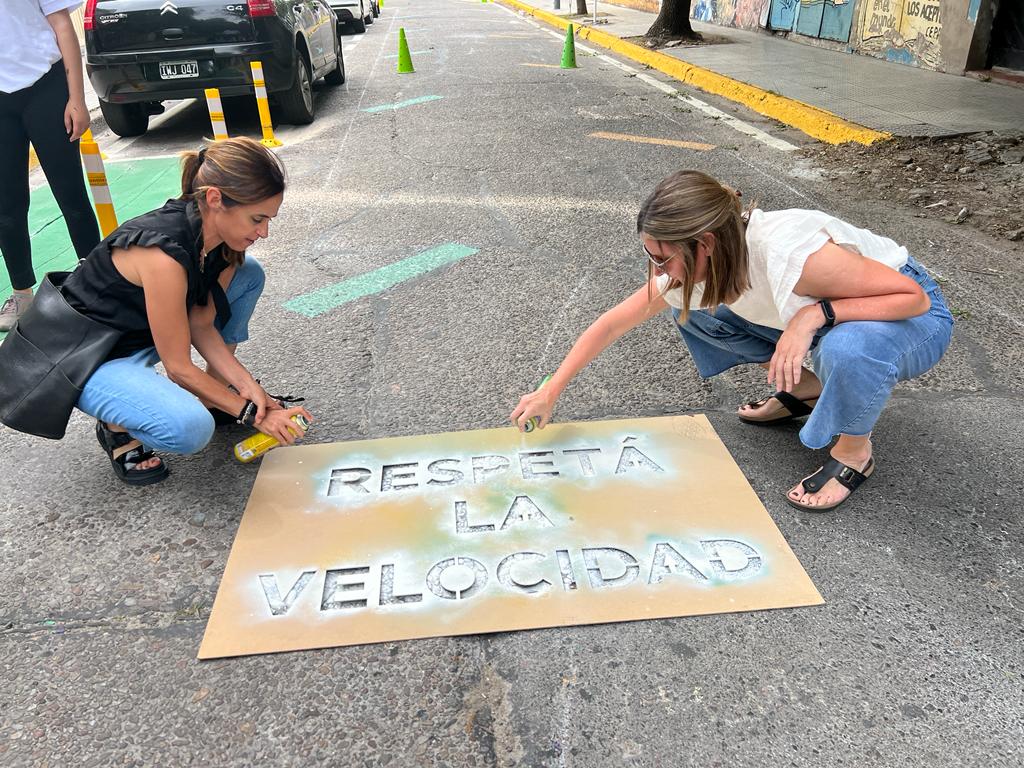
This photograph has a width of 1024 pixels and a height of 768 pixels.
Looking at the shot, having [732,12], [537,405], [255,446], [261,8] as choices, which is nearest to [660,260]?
[537,405]

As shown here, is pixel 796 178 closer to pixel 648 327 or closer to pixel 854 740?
pixel 648 327

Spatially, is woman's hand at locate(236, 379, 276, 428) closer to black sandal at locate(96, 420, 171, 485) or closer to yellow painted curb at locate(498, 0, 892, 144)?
black sandal at locate(96, 420, 171, 485)

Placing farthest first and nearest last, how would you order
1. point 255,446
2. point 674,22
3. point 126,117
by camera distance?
point 674,22 < point 126,117 < point 255,446

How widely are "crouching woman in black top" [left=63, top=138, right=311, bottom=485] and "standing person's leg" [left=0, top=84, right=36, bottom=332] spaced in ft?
4.68

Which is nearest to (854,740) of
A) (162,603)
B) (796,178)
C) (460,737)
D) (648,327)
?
(460,737)

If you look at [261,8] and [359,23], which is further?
[359,23]

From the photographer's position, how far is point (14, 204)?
138 inches

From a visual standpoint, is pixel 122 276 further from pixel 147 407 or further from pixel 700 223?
pixel 700 223

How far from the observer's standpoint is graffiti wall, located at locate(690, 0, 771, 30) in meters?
14.3

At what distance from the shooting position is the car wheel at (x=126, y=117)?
24.5ft

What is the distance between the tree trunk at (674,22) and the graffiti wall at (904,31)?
3213 millimetres

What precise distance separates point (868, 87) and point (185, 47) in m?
7.05

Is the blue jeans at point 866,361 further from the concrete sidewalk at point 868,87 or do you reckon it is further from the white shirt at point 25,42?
the concrete sidewalk at point 868,87

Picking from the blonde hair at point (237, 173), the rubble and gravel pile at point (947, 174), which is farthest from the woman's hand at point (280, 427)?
the rubble and gravel pile at point (947, 174)
